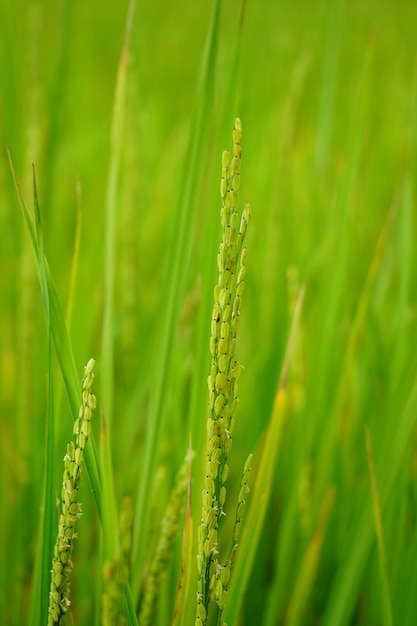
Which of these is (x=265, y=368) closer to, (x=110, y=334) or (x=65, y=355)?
(x=110, y=334)

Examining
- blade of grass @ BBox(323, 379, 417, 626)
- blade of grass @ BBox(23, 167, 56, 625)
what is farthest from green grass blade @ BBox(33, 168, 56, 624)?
blade of grass @ BBox(323, 379, 417, 626)

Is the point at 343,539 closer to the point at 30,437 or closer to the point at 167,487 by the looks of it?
the point at 167,487

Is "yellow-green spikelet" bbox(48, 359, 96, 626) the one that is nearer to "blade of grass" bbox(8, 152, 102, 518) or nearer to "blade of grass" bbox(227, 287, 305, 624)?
"blade of grass" bbox(8, 152, 102, 518)

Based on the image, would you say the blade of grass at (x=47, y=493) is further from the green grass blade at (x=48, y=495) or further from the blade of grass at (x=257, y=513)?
the blade of grass at (x=257, y=513)

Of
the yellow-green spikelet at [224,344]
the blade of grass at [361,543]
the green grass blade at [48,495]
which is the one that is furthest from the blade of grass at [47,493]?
the blade of grass at [361,543]

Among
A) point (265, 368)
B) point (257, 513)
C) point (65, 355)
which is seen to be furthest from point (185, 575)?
point (265, 368)
